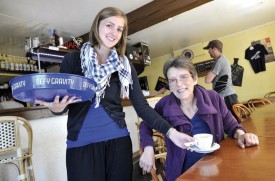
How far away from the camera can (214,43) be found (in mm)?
3037

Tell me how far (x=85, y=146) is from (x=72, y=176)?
0.14 meters

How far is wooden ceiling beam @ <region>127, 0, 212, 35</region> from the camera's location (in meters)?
3.06

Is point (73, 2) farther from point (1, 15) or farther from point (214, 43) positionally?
point (214, 43)

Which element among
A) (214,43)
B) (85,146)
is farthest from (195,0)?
(85,146)

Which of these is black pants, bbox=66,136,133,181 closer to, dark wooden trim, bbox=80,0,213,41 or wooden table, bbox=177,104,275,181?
wooden table, bbox=177,104,275,181

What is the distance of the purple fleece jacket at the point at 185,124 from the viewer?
1123 millimetres

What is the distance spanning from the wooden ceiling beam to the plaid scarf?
2.25 meters

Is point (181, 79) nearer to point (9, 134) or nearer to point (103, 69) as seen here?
point (103, 69)

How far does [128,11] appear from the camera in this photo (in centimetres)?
343

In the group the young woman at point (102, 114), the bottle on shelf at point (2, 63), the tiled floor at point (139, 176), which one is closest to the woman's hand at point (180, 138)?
the young woman at point (102, 114)

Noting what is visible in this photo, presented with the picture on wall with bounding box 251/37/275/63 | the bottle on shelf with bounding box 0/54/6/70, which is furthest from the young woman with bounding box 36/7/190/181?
the picture on wall with bounding box 251/37/275/63

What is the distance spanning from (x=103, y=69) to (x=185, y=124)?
506 mm

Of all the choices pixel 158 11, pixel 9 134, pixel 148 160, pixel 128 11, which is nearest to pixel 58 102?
pixel 148 160

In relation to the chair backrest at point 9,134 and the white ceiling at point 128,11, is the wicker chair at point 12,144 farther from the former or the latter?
the white ceiling at point 128,11
